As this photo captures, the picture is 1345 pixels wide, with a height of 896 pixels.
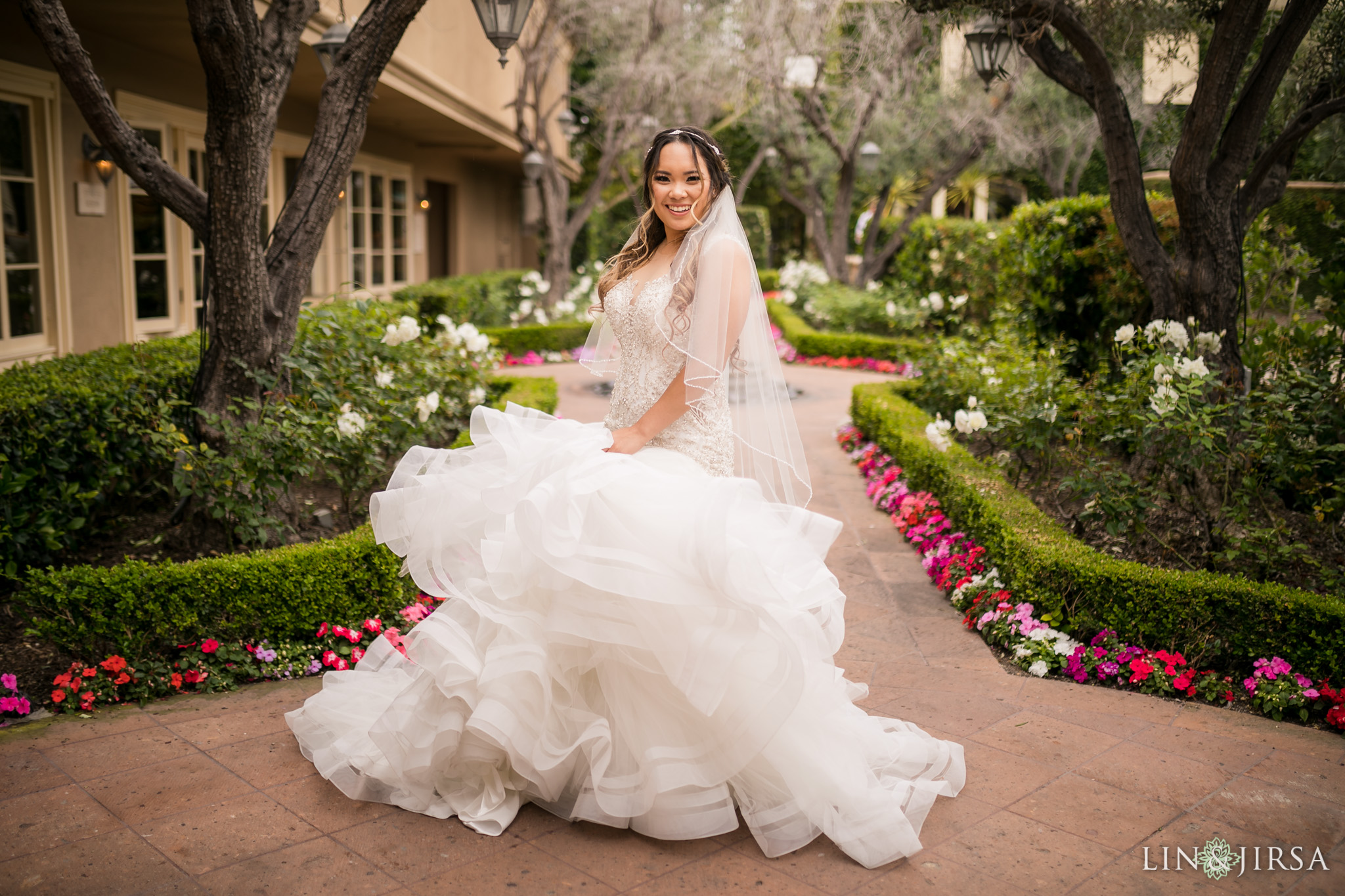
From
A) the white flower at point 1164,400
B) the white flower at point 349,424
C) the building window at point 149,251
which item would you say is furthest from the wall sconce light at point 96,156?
the white flower at point 1164,400

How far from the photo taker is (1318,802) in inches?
117

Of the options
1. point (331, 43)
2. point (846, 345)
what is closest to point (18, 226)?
point (331, 43)

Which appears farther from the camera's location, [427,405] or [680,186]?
[427,405]

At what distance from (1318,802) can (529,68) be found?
13.8 m

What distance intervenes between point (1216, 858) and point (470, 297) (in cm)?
1220

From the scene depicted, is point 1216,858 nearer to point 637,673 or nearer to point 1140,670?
point 1140,670

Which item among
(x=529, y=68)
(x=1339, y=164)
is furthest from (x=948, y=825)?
(x=529, y=68)

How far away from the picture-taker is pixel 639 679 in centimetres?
274

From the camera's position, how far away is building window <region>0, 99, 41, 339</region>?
656 cm

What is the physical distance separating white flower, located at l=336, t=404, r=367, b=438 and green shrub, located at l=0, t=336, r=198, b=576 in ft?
2.45

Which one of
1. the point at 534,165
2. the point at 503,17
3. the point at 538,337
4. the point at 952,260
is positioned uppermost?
the point at 534,165

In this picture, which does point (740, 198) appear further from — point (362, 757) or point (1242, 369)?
point (362, 757)

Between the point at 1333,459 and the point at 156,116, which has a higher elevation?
the point at 156,116

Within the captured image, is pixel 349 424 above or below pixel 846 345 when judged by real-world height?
below
